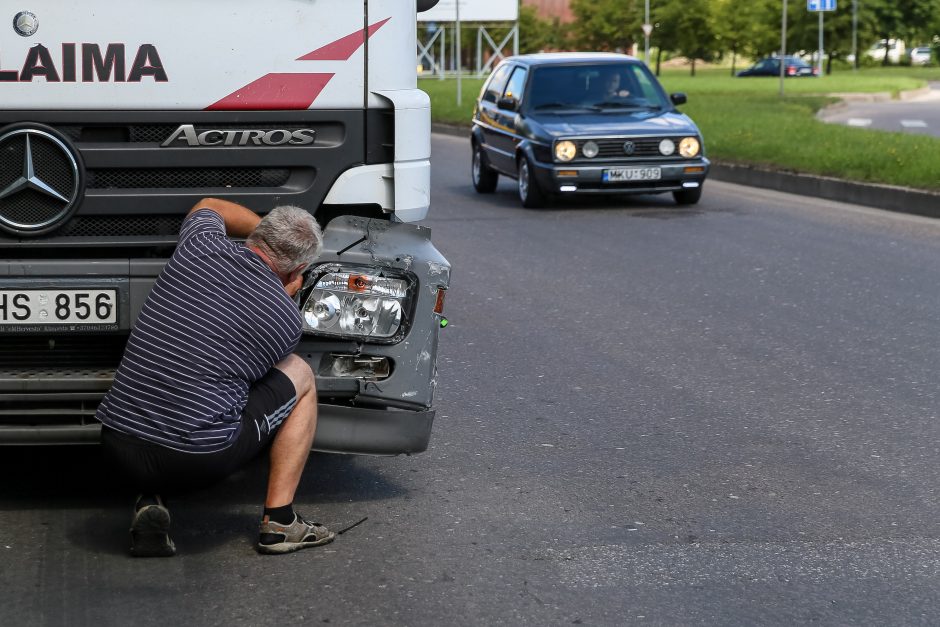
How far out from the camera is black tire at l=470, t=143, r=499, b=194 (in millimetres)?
19016

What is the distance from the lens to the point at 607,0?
98.2m

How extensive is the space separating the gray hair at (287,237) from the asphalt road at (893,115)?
77.3ft

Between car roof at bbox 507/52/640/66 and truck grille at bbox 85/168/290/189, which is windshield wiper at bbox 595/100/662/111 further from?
truck grille at bbox 85/168/290/189

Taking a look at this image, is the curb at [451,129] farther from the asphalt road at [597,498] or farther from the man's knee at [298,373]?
the man's knee at [298,373]

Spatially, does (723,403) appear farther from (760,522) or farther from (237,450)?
(237,450)

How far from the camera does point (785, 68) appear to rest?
85.7m

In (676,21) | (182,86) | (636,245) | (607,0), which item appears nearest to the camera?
(182,86)

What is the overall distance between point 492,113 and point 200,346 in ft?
46.8

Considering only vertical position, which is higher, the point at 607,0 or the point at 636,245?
the point at 607,0

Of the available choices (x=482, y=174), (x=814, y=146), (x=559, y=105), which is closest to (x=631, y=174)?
(x=559, y=105)

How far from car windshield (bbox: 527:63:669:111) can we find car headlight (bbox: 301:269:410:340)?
12.6m

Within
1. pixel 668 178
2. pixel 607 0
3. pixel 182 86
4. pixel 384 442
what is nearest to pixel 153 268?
pixel 182 86

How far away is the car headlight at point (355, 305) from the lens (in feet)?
16.8

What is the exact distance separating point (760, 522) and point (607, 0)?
313 ft
